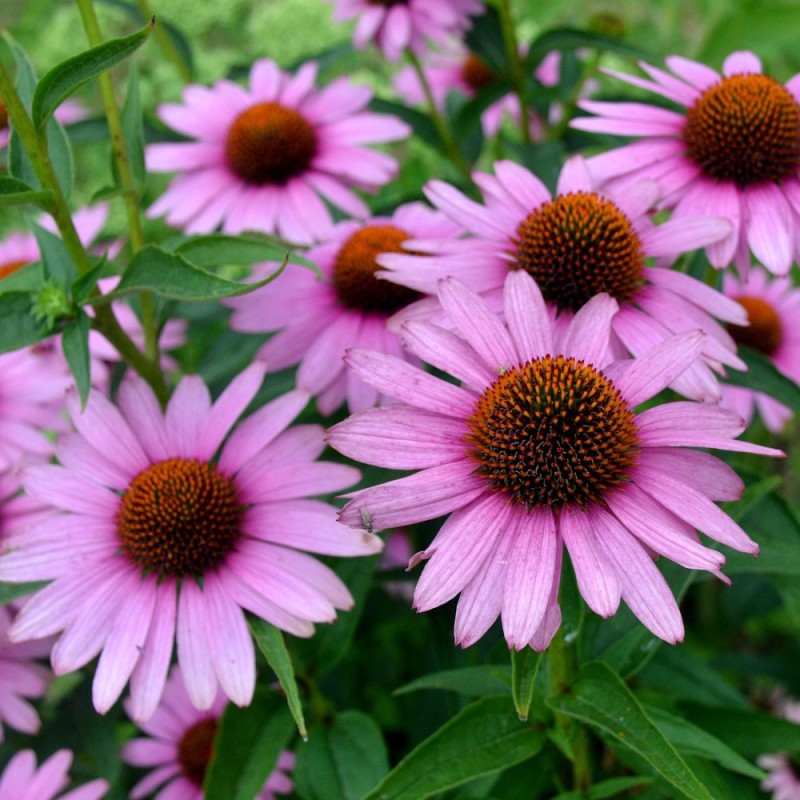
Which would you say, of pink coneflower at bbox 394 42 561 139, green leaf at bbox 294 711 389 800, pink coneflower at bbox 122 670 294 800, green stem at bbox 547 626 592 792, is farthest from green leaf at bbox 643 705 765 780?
pink coneflower at bbox 394 42 561 139

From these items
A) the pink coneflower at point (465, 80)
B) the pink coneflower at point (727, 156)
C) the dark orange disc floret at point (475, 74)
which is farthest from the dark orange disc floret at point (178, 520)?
the dark orange disc floret at point (475, 74)

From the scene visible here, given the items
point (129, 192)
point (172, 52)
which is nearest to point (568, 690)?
point (129, 192)

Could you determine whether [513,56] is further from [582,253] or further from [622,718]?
[622,718]

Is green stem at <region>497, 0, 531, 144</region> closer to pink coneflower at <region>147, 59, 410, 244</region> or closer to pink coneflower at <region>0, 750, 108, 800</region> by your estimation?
pink coneflower at <region>147, 59, 410, 244</region>

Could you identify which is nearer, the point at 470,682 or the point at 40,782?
the point at 470,682

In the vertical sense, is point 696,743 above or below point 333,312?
below

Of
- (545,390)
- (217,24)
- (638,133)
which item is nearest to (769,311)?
(638,133)
